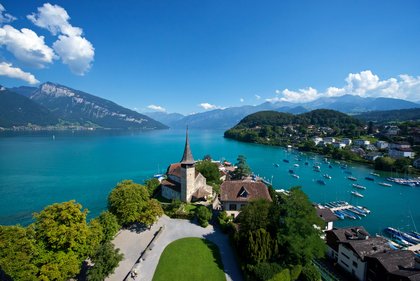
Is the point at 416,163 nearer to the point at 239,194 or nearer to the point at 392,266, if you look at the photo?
the point at 392,266

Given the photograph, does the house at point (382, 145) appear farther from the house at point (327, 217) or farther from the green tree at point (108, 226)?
the green tree at point (108, 226)

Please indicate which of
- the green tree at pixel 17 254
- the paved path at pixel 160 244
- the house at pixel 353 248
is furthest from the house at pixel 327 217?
the green tree at pixel 17 254

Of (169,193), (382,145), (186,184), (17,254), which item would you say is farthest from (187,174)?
(382,145)

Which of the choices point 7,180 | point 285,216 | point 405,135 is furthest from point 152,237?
point 405,135

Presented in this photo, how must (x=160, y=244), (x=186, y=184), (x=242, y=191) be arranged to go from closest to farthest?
(x=160, y=244) → (x=242, y=191) → (x=186, y=184)

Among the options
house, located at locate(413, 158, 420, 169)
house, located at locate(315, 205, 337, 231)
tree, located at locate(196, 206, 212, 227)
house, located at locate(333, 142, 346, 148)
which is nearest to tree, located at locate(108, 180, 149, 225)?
tree, located at locate(196, 206, 212, 227)

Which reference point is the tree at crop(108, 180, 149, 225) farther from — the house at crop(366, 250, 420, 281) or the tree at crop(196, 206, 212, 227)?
the house at crop(366, 250, 420, 281)
